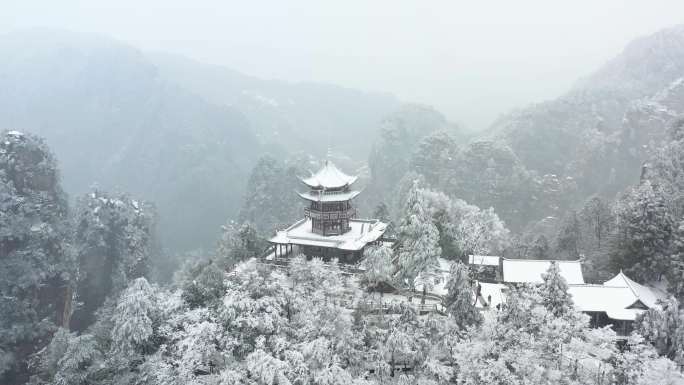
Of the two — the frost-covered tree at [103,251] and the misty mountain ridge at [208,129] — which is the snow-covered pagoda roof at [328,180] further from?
the misty mountain ridge at [208,129]

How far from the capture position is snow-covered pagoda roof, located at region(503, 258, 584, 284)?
30.2m

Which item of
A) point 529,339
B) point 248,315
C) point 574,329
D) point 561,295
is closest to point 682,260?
point 561,295

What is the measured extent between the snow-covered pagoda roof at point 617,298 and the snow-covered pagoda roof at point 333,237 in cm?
1186

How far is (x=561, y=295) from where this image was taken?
72.7 feet

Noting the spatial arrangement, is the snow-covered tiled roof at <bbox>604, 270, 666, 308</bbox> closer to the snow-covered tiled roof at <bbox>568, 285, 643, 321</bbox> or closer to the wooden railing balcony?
the snow-covered tiled roof at <bbox>568, 285, 643, 321</bbox>

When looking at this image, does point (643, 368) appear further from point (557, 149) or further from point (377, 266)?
point (557, 149)

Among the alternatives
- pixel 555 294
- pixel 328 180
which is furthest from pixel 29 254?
pixel 555 294

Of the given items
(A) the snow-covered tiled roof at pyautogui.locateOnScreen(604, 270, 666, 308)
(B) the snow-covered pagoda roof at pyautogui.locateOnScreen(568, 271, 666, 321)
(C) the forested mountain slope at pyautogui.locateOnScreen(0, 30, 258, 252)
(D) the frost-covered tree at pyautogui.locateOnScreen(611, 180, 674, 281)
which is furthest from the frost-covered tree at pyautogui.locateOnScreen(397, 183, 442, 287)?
(C) the forested mountain slope at pyautogui.locateOnScreen(0, 30, 258, 252)

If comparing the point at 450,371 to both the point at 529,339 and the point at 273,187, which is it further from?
the point at 273,187

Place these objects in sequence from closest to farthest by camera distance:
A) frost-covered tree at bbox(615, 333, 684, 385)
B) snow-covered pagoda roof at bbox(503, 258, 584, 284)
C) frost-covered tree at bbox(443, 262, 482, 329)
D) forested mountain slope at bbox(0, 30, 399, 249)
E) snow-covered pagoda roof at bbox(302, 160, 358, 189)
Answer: frost-covered tree at bbox(615, 333, 684, 385)
frost-covered tree at bbox(443, 262, 482, 329)
snow-covered pagoda roof at bbox(503, 258, 584, 284)
snow-covered pagoda roof at bbox(302, 160, 358, 189)
forested mountain slope at bbox(0, 30, 399, 249)

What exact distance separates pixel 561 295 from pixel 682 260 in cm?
1027

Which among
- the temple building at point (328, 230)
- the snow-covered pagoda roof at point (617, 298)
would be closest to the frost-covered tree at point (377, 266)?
the temple building at point (328, 230)

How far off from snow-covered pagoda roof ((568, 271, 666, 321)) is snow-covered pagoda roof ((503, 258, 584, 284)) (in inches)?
77.5

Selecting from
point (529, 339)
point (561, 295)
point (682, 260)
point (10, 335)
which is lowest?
point (10, 335)
